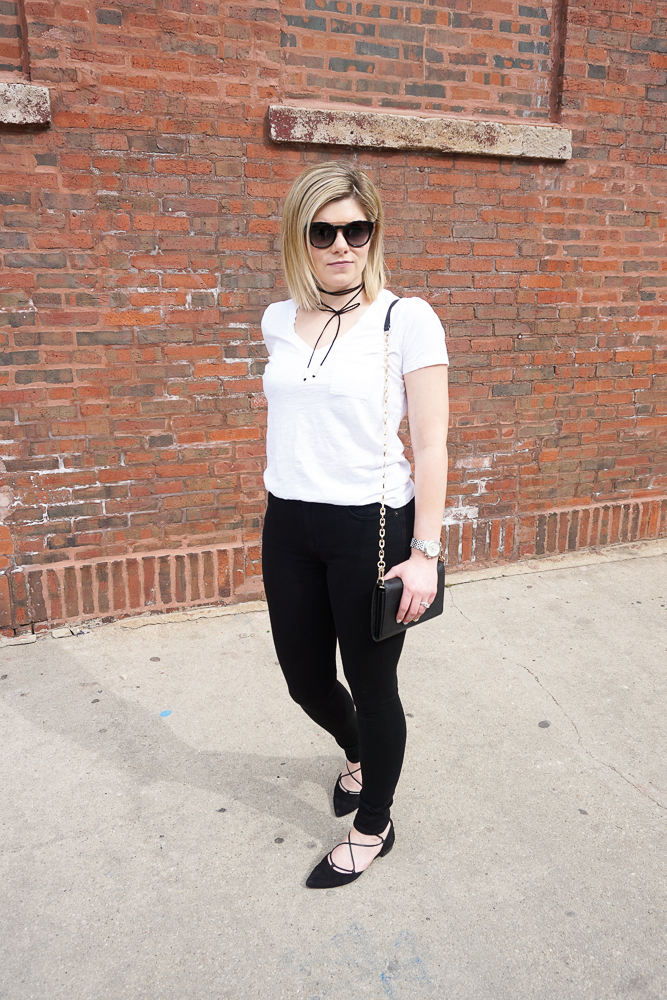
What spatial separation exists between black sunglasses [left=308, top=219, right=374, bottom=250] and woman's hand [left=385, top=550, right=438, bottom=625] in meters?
0.81

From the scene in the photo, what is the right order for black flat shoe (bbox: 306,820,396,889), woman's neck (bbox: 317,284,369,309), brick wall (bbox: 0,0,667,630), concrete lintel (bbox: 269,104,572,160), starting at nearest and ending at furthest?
1. woman's neck (bbox: 317,284,369,309)
2. black flat shoe (bbox: 306,820,396,889)
3. brick wall (bbox: 0,0,667,630)
4. concrete lintel (bbox: 269,104,572,160)

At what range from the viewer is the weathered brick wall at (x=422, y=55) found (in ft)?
11.1

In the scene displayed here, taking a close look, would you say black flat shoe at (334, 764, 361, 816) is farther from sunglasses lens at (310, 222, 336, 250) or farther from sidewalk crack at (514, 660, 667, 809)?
sunglasses lens at (310, 222, 336, 250)

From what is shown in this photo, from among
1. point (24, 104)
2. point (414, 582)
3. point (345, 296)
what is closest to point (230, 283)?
point (24, 104)

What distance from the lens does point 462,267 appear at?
12.4ft

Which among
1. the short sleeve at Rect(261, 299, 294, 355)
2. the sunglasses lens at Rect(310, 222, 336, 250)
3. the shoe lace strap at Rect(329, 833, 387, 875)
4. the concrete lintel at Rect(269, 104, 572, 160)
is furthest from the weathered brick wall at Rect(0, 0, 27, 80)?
the shoe lace strap at Rect(329, 833, 387, 875)

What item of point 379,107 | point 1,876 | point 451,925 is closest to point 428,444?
point 451,925

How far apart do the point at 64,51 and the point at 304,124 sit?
1077mm

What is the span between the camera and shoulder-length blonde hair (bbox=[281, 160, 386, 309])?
1.76 m

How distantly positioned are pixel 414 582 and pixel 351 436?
1.30 ft

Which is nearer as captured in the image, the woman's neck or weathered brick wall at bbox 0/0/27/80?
the woman's neck

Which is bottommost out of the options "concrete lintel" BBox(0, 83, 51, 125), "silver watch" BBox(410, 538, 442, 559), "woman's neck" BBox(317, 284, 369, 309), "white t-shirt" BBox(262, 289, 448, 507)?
"silver watch" BBox(410, 538, 442, 559)

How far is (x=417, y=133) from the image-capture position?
11.5ft

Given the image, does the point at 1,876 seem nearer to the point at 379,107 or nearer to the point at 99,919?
the point at 99,919
